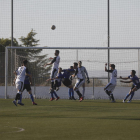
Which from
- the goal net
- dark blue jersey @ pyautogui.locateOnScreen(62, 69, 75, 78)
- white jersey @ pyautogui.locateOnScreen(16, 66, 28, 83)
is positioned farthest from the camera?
the goal net

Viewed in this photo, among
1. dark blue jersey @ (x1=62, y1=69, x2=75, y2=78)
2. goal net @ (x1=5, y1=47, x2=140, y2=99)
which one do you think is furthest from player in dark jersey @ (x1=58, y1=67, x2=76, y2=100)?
goal net @ (x1=5, y1=47, x2=140, y2=99)

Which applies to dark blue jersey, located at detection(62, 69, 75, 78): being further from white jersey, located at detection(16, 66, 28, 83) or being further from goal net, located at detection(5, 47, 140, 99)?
white jersey, located at detection(16, 66, 28, 83)

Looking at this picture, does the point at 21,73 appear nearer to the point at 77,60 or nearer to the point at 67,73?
the point at 67,73

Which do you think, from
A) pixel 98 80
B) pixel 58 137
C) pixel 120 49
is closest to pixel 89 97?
pixel 98 80

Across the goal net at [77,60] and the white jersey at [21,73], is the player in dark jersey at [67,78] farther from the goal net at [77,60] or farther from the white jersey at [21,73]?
the white jersey at [21,73]

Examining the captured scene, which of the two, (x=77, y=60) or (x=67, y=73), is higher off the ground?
(x=77, y=60)

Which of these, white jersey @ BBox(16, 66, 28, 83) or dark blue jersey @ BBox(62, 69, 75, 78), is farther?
dark blue jersey @ BBox(62, 69, 75, 78)

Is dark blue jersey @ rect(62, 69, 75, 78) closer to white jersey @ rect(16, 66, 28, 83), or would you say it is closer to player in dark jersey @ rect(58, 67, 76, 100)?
player in dark jersey @ rect(58, 67, 76, 100)

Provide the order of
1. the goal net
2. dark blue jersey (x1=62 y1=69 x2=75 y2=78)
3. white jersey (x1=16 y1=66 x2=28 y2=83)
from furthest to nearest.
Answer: the goal net → dark blue jersey (x1=62 y1=69 x2=75 y2=78) → white jersey (x1=16 y1=66 x2=28 y2=83)

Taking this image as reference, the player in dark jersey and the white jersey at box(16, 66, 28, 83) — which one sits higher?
the white jersey at box(16, 66, 28, 83)

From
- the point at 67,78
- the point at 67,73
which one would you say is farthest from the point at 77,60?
the point at 67,78

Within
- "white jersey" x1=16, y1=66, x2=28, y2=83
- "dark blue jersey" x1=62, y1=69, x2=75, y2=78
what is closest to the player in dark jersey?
"dark blue jersey" x1=62, y1=69, x2=75, y2=78

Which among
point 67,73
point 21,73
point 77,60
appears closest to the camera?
point 21,73

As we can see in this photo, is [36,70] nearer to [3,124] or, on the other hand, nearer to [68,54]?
[68,54]
